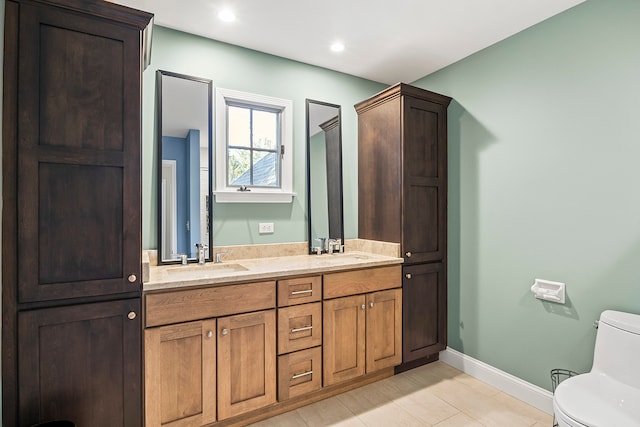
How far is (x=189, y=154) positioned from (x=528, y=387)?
291cm

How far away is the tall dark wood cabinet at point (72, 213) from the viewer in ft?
4.64

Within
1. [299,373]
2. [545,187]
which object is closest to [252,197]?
[299,373]

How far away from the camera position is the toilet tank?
161cm

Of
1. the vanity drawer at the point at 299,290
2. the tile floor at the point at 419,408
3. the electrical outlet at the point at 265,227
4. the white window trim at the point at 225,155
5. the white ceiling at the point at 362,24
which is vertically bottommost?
the tile floor at the point at 419,408

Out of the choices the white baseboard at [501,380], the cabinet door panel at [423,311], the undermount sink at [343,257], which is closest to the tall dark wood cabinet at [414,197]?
the cabinet door panel at [423,311]

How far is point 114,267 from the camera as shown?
1.60 metres

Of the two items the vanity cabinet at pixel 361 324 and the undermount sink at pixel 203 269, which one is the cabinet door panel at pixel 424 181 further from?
the undermount sink at pixel 203 269

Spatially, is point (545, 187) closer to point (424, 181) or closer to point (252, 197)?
point (424, 181)

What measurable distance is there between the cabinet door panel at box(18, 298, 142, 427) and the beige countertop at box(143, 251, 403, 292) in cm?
23

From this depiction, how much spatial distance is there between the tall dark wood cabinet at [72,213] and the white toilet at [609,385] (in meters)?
2.05

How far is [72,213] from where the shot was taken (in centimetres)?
152

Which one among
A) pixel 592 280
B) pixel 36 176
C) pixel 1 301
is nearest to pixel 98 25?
pixel 36 176

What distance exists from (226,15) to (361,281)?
6.73 feet

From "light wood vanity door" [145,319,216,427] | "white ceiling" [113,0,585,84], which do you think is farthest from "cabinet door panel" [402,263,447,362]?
"white ceiling" [113,0,585,84]
